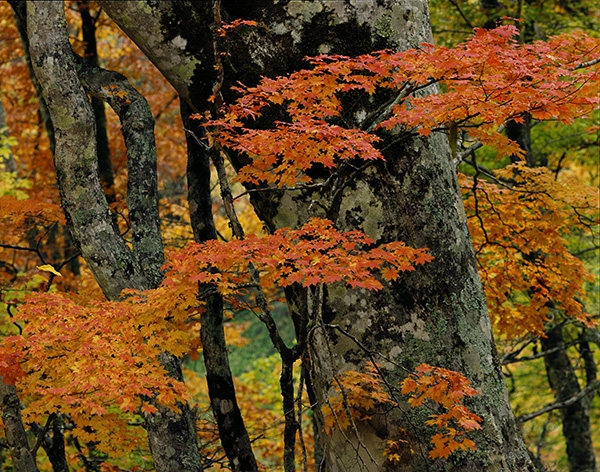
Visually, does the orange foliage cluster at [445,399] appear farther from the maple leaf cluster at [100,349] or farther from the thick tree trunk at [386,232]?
the maple leaf cluster at [100,349]

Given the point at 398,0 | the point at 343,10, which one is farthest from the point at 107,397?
the point at 398,0

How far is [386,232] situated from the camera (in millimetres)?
3848

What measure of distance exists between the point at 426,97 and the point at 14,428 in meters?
3.12

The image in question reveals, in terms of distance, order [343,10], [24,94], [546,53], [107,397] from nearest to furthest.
Result: [107,397] → [546,53] → [343,10] → [24,94]

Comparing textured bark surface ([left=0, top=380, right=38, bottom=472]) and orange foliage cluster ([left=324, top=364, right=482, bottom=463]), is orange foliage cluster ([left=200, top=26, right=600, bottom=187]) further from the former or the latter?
textured bark surface ([left=0, top=380, right=38, bottom=472])

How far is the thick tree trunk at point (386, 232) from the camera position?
3.78 meters

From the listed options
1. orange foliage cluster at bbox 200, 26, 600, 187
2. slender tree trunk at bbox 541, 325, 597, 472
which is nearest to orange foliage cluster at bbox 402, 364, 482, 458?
orange foliage cluster at bbox 200, 26, 600, 187

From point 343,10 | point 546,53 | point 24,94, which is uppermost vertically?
point 24,94

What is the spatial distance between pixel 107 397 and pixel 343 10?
9.05 ft

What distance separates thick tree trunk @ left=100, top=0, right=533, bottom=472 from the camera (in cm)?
378

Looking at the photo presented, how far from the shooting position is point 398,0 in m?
4.08

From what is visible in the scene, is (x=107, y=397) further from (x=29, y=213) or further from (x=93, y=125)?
(x=29, y=213)

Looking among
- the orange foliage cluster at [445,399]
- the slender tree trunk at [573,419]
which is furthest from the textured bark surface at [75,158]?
the slender tree trunk at [573,419]

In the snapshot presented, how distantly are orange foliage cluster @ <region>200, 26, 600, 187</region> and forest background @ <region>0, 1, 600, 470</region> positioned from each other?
378 mm
